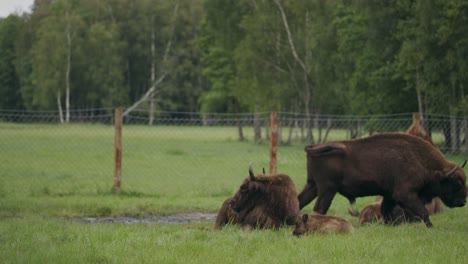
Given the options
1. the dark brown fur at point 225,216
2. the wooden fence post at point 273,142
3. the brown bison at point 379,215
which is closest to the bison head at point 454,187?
the brown bison at point 379,215

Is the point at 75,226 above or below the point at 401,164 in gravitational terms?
below

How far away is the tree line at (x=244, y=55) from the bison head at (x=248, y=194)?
2175 cm

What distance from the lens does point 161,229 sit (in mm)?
10148

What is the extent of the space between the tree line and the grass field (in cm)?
1026

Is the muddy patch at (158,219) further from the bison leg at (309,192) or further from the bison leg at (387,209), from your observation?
the bison leg at (387,209)

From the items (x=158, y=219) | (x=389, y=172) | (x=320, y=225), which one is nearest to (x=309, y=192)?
(x=389, y=172)

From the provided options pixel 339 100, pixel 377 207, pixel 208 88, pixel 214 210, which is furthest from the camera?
pixel 208 88

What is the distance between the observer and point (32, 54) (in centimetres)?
7162

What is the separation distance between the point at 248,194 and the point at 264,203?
0.95ft

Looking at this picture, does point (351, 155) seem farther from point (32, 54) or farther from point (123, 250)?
point (32, 54)

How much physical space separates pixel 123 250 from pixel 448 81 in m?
27.2

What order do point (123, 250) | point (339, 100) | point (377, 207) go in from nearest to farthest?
1. point (123, 250)
2. point (377, 207)
3. point (339, 100)

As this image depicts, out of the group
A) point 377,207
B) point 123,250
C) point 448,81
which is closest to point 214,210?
point 377,207

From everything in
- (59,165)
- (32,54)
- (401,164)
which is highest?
(32,54)
